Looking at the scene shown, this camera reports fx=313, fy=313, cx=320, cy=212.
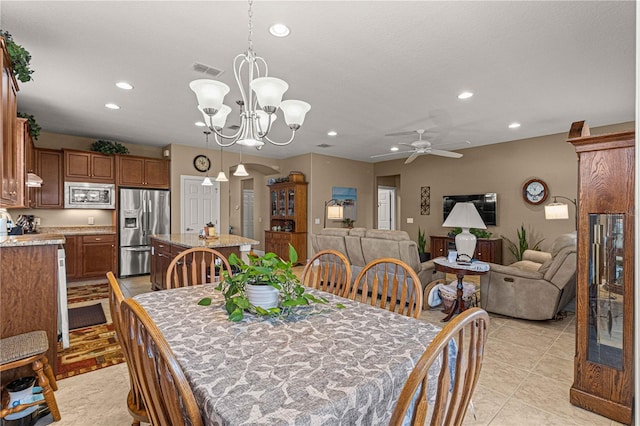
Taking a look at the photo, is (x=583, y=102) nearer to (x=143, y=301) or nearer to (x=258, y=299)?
(x=258, y=299)

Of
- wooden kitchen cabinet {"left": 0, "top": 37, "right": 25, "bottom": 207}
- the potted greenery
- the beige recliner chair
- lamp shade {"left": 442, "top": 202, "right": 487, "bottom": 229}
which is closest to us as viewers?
wooden kitchen cabinet {"left": 0, "top": 37, "right": 25, "bottom": 207}

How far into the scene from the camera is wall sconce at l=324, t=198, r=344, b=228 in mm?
7242

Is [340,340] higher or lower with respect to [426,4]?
lower

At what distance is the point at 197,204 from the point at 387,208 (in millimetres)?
5468

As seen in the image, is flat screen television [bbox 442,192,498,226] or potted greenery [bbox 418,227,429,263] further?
potted greenery [bbox 418,227,429,263]

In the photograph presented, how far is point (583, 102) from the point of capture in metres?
3.85

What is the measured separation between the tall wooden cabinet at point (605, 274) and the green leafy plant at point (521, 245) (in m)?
4.04

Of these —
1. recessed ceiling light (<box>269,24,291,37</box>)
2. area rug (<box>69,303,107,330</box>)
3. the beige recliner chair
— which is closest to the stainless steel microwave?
area rug (<box>69,303,107,330</box>)

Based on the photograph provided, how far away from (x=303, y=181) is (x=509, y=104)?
4.35 meters

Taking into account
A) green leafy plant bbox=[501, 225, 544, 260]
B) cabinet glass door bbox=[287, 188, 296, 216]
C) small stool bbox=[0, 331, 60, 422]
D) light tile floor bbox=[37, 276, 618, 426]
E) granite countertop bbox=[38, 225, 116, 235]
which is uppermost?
cabinet glass door bbox=[287, 188, 296, 216]

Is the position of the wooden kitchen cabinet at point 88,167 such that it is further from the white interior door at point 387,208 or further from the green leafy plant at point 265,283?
the white interior door at point 387,208

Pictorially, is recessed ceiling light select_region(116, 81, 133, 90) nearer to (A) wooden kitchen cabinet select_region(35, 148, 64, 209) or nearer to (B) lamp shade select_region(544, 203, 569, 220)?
(A) wooden kitchen cabinet select_region(35, 148, 64, 209)

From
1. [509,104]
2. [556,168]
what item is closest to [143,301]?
[509,104]

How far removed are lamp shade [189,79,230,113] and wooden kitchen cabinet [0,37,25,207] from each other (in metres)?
1.17
